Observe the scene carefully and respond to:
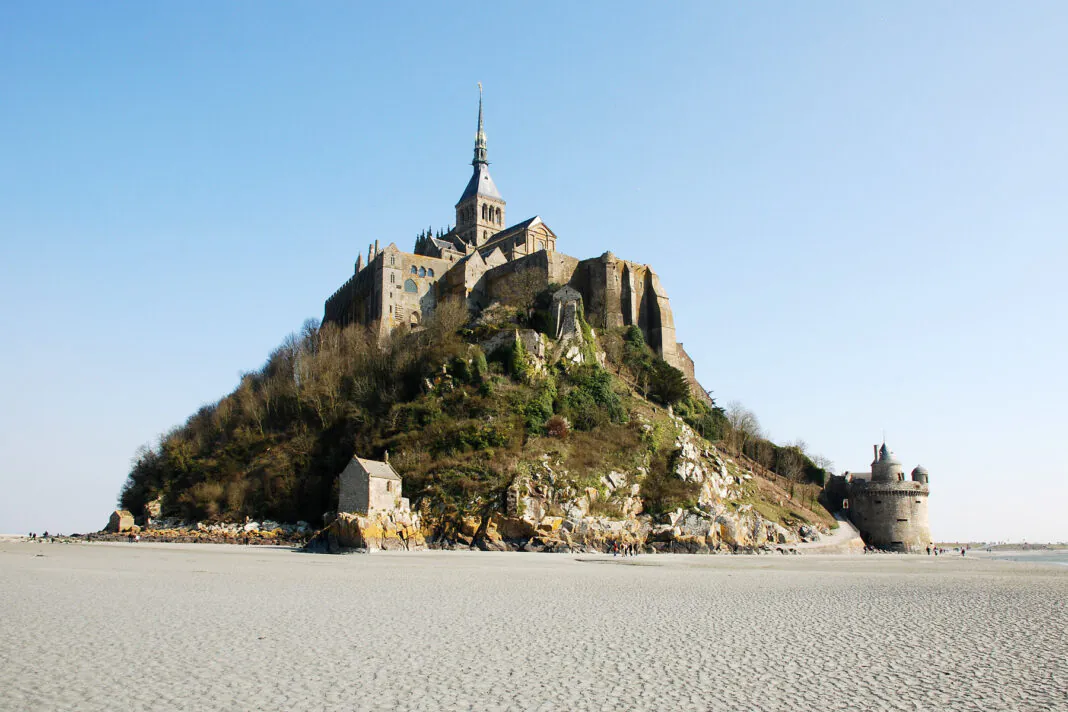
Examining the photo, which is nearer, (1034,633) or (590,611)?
(1034,633)

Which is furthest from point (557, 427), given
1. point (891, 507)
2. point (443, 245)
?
point (443, 245)

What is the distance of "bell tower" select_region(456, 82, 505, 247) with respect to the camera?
9769 centimetres

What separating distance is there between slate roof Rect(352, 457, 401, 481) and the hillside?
1.46m

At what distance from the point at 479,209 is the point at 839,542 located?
64.7 m

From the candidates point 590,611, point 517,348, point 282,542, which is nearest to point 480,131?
point 517,348

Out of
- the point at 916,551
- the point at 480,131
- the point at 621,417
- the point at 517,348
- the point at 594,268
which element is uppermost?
the point at 480,131

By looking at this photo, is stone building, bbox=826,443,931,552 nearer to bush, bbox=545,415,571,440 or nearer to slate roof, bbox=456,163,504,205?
bush, bbox=545,415,571,440

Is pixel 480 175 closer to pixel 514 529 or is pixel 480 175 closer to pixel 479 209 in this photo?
pixel 479 209

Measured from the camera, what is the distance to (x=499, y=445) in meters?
42.9

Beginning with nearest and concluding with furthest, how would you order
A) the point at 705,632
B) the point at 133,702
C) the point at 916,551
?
the point at 133,702 → the point at 705,632 → the point at 916,551

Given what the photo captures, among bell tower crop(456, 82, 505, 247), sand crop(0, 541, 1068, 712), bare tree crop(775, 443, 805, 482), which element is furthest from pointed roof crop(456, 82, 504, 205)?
sand crop(0, 541, 1068, 712)

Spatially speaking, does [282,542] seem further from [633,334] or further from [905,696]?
[905,696]

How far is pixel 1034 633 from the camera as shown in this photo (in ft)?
41.4

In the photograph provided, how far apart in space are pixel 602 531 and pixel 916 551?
2892cm
